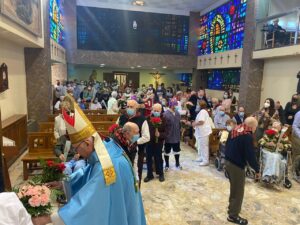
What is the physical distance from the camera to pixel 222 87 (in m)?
14.0

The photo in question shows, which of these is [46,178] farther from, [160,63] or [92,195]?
[160,63]

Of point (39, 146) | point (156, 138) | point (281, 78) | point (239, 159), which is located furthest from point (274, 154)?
point (281, 78)

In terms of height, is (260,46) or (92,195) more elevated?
(260,46)

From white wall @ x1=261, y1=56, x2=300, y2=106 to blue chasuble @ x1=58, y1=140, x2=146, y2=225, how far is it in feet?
26.3

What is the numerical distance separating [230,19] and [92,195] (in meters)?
13.2

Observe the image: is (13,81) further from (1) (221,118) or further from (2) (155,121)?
(1) (221,118)

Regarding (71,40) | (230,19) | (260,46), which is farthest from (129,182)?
(71,40)

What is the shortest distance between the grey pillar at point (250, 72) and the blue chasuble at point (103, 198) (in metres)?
9.17

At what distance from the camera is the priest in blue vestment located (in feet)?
5.32

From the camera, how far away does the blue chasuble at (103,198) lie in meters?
1.62

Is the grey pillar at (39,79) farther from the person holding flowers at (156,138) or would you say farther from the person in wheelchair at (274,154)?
the person in wheelchair at (274,154)

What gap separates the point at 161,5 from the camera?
15.2 metres

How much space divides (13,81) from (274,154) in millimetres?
6799

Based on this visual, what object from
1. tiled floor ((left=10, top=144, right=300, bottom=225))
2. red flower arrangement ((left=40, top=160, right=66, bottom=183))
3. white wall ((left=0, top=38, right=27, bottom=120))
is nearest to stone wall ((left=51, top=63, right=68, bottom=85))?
white wall ((left=0, top=38, right=27, bottom=120))
